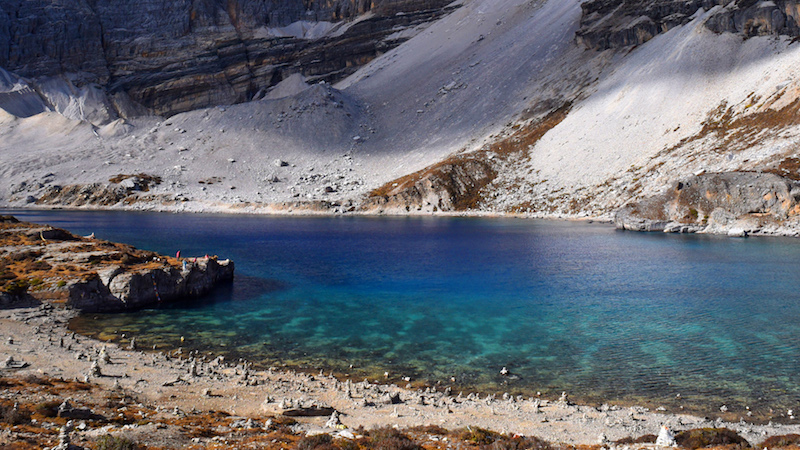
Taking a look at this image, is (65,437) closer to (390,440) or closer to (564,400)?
(390,440)

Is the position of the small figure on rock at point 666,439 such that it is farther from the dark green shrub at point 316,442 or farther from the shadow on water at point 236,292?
the shadow on water at point 236,292

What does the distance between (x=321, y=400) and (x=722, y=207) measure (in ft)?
234

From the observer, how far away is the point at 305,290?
40156 mm

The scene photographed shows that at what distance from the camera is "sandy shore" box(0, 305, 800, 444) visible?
16.1 m

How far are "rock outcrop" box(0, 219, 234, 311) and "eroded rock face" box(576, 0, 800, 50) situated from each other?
112 m

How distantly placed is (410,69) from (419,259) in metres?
136

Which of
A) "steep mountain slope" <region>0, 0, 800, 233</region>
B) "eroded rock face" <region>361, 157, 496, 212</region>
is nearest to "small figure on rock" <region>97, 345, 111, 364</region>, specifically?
"steep mountain slope" <region>0, 0, 800, 233</region>

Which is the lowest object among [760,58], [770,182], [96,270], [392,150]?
Result: [96,270]

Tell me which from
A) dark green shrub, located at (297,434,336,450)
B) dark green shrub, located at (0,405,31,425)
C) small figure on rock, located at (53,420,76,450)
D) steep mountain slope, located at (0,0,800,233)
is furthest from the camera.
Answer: steep mountain slope, located at (0,0,800,233)

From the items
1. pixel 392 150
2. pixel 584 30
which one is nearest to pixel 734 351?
pixel 392 150

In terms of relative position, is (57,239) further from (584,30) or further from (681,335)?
(584,30)

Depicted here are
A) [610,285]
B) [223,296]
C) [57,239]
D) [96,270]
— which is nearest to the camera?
[96,270]

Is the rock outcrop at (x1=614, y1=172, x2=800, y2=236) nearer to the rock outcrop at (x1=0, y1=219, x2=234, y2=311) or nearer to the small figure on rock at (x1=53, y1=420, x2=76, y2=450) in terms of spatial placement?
the rock outcrop at (x1=0, y1=219, x2=234, y2=311)

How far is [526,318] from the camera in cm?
3177
